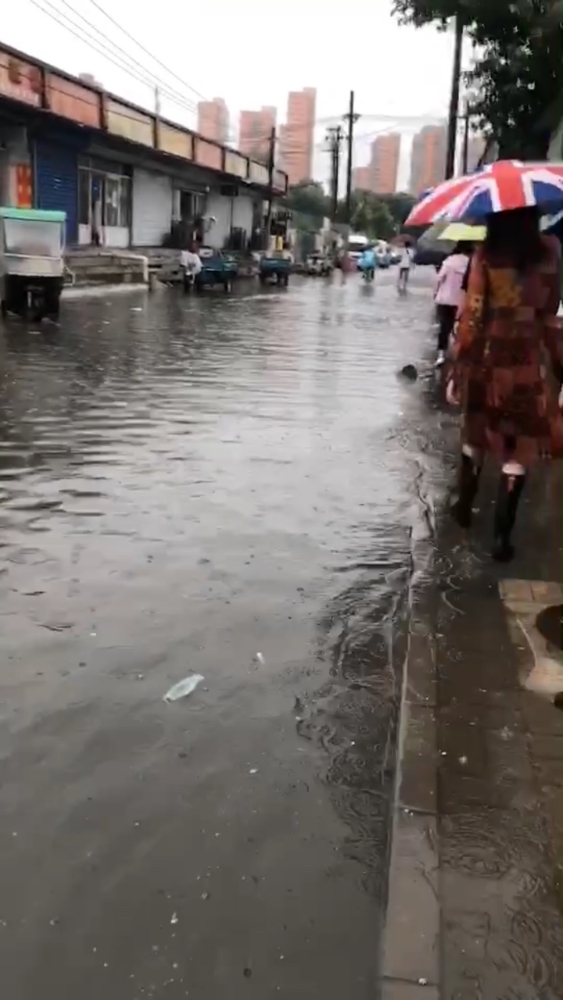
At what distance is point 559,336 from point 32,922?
3.72m

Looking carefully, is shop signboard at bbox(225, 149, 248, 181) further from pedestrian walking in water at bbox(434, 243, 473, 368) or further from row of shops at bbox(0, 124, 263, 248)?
pedestrian walking in water at bbox(434, 243, 473, 368)

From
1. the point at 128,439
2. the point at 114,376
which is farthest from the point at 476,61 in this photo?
the point at 128,439

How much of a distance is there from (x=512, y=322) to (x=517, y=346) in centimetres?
12

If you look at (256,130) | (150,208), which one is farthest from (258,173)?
(150,208)

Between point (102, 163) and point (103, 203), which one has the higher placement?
point (102, 163)

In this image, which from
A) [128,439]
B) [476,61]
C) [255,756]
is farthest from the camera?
[476,61]

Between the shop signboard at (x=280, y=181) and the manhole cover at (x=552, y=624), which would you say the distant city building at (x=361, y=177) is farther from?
the manhole cover at (x=552, y=624)

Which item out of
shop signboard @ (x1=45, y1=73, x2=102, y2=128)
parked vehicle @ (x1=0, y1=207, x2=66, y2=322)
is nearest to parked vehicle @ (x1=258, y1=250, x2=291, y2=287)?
shop signboard @ (x1=45, y1=73, x2=102, y2=128)

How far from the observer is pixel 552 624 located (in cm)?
434

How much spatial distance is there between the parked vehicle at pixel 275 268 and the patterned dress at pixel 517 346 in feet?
111

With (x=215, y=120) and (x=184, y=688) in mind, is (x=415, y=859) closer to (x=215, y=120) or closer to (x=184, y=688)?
(x=184, y=688)

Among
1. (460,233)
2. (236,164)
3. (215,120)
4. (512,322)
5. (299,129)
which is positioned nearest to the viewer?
(512,322)

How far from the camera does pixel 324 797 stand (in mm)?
3275

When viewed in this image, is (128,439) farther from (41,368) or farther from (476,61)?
(476,61)
